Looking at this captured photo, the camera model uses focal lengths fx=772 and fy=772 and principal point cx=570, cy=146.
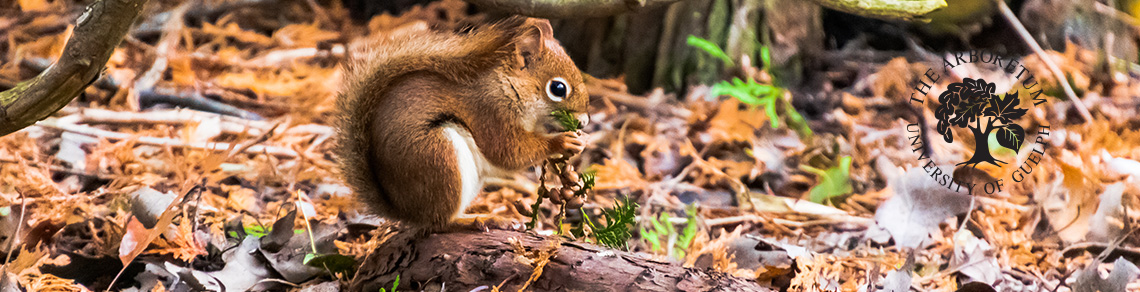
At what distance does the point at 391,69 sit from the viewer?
50.6 inches

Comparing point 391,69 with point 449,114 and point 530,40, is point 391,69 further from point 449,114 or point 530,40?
point 530,40

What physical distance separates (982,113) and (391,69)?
158 cm

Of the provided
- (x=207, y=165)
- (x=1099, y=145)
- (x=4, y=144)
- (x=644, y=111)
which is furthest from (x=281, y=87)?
(x=1099, y=145)

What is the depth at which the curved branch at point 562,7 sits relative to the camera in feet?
4.33

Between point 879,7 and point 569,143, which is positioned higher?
point 879,7

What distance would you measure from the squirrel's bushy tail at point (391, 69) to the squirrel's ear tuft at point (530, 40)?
1cm

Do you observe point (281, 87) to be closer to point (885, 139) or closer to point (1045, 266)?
point (885, 139)

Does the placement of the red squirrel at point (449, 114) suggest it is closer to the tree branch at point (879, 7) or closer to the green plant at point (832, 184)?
the tree branch at point (879, 7)

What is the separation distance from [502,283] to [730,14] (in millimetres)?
2079

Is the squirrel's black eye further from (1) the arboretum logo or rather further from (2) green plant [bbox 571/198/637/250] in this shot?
(1) the arboretum logo

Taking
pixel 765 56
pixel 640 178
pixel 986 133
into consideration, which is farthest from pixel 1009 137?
pixel 640 178

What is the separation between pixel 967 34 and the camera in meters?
3.36

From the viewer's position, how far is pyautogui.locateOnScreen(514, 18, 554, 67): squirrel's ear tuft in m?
1.30

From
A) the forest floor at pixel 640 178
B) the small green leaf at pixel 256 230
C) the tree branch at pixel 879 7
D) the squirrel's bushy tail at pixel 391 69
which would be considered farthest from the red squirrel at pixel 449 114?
the tree branch at pixel 879 7
